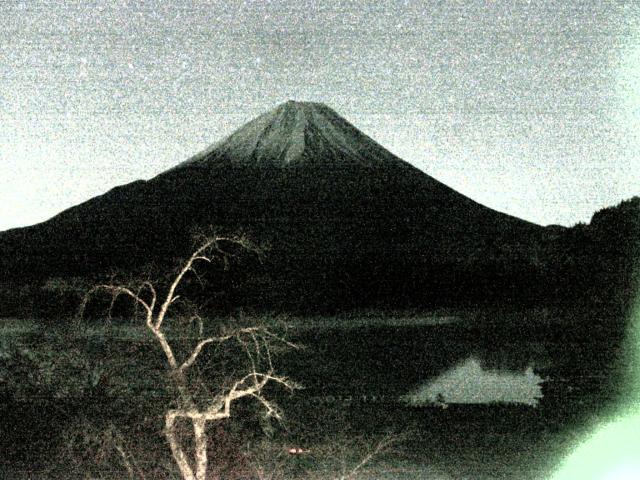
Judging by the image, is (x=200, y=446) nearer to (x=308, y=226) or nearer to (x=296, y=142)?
(x=308, y=226)

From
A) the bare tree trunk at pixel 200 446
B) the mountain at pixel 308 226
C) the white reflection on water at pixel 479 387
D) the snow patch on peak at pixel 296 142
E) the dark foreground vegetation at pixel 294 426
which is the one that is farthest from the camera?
the snow patch on peak at pixel 296 142

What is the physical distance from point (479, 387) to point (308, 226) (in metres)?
55.6

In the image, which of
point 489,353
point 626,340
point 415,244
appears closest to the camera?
point 626,340

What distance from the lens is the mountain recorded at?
57.1 m

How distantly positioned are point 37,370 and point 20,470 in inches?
125

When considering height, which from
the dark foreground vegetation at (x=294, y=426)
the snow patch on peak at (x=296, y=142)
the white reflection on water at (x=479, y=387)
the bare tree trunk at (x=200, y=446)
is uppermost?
the snow patch on peak at (x=296, y=142)

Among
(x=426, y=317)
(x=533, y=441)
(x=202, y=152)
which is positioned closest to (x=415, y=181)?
(x=202, y=152)

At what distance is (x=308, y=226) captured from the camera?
258 feet

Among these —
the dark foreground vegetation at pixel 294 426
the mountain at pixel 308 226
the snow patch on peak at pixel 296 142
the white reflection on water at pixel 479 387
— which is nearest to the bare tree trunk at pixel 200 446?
the dark foreground vegetation at pixel 294 426

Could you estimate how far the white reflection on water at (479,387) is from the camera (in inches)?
833

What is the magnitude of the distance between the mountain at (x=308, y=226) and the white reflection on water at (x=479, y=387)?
17087 mm

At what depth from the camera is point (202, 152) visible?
106 metres

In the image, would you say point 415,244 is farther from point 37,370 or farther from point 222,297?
point 37,370

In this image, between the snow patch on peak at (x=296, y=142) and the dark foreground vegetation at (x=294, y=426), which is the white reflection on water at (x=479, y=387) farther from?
the snow patch on peak at (x=296, y=142)
